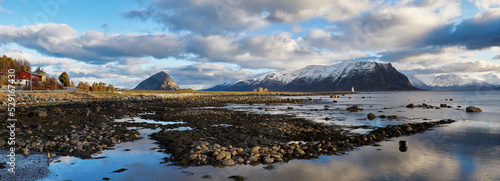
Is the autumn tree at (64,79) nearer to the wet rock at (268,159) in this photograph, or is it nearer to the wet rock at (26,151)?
the wet rock at (26,151)

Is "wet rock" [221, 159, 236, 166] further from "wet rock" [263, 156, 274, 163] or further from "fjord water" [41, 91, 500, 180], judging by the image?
"wet rock" [263, 156, 274, 163]

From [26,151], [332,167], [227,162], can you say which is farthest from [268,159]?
[26,151]

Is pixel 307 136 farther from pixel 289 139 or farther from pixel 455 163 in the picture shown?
pixel 455 163

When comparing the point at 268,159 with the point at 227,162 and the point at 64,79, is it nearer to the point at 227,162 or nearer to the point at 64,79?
the point at 227,162

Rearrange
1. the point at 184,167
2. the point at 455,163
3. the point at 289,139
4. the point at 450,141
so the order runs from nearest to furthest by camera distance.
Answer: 1. the point at 184,167
2. the point at 455,163
3. the point at 289,139
4. the point at 450,141

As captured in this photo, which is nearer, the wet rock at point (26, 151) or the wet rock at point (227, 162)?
the wet rock at point (227, 162)

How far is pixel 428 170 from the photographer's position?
12.2 metres

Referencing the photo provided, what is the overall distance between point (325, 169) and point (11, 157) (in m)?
15.2

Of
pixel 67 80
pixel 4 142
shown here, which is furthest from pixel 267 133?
pixel 67 80

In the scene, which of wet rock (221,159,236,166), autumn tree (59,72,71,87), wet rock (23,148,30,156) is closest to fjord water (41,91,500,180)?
wet rock (221,159,236,166)

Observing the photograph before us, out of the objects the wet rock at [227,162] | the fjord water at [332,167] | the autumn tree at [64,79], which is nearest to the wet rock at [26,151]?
the fjord water at [332,167]

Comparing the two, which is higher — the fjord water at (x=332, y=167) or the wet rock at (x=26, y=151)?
the wet rock at (x=26, y=151)

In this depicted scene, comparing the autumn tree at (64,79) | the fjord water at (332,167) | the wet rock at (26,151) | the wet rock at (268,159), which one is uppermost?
the autumn tree at (64,79)

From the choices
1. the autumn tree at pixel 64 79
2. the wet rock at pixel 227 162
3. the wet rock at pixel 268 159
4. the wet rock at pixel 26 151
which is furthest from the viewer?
the autumn tree at pixel 64 79
